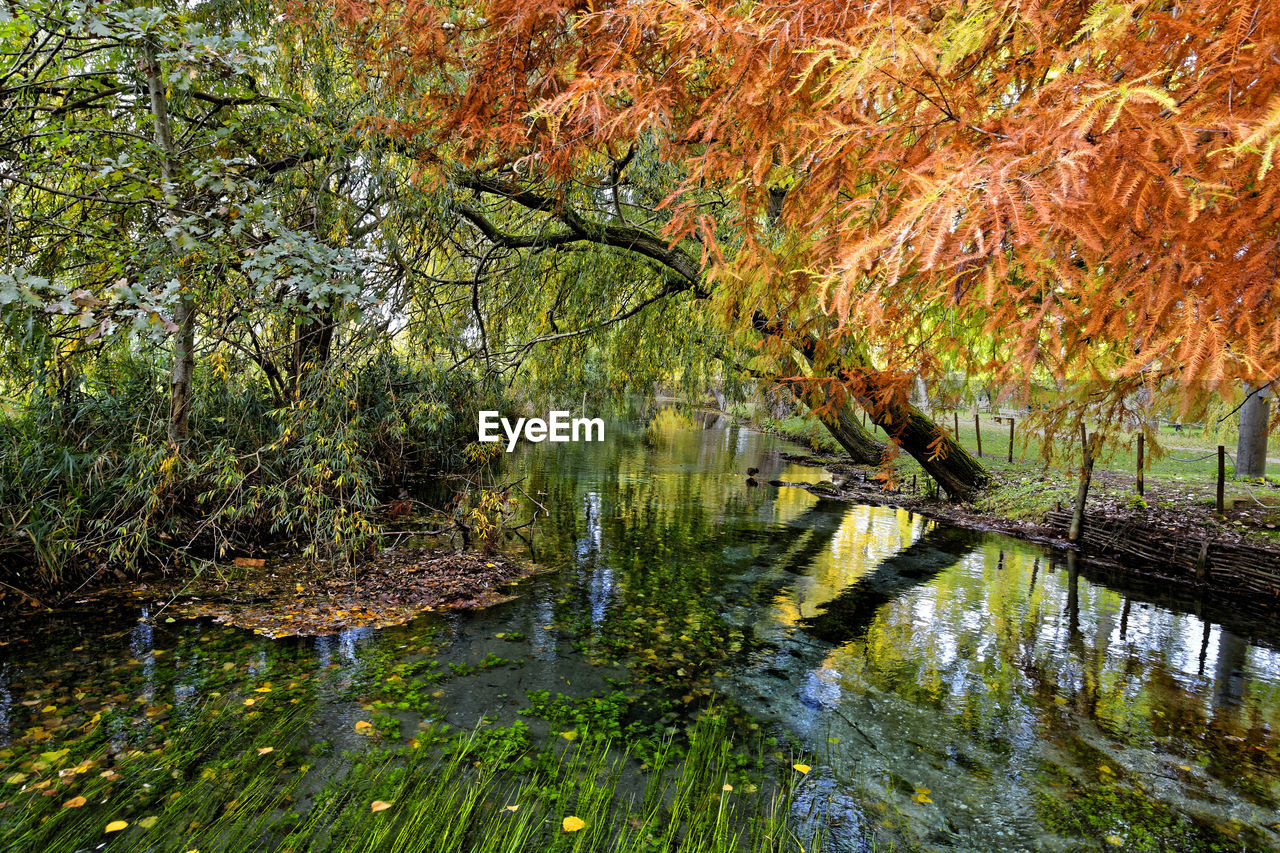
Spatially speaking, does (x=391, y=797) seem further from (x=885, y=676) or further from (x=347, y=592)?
(x=885, y=676)

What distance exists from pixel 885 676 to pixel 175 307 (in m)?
5.74

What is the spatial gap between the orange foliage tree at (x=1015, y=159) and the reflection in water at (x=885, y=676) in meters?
2.01

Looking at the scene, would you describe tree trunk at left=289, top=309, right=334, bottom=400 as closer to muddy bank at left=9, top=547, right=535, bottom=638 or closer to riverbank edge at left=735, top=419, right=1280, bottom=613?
muddy bank at left=9, top=547, right=535, bottom=638

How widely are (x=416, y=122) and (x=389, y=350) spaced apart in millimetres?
2247

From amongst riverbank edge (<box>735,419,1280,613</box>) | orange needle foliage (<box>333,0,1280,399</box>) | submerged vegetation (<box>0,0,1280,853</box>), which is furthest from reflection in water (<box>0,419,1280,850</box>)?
orange needle foliage (<box>333,0,1280,399</box>)

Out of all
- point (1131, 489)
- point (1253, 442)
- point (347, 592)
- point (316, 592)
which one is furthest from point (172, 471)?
point (1253, 442)

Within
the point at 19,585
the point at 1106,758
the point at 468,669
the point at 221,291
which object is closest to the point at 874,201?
the point at 1106,758

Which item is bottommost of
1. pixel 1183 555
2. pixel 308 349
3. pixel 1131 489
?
pixel 1183 555

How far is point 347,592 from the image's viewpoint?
212 inches

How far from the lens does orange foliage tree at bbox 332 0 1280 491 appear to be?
→ 1.47 meters

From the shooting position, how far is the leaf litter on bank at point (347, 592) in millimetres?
4812

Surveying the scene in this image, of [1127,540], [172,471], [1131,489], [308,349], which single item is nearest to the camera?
[172,471]

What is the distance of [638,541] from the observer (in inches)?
309

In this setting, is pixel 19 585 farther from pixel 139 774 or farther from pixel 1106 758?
pixel 1106 758
